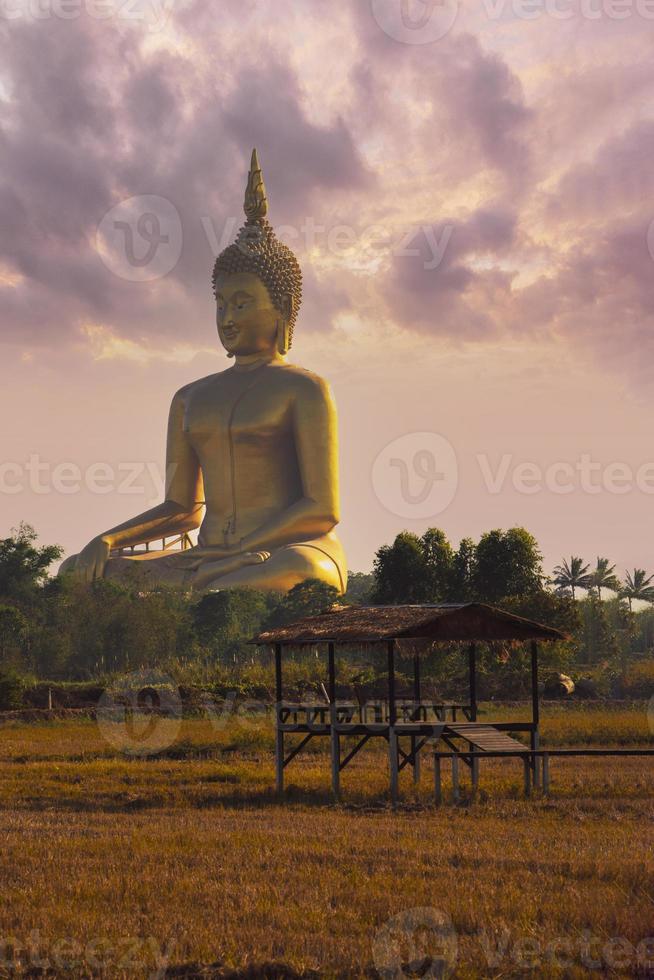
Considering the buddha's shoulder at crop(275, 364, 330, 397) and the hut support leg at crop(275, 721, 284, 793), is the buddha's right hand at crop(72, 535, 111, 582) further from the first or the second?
the hut support leg at crop(275, 721, 284, 793)

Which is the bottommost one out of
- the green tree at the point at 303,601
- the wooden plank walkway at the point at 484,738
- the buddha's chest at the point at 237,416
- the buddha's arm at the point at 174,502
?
the wooden plank walkway at the point at 484,738

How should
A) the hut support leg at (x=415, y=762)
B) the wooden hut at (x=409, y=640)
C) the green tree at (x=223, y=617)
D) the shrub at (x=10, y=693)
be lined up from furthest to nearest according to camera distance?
the green tree at (x=223, y=617)
the shrub at (x=10, y=693)
the hut support leg at (x=415, y=762)
the wooden hut at (x=409, y=640)

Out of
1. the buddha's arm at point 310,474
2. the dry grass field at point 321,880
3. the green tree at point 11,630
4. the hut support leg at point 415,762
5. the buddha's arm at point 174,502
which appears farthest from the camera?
the buddha's arm at point 174,502

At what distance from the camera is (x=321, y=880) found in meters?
10.2

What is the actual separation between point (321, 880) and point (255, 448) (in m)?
41.4

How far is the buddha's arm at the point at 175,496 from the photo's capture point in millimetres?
53406

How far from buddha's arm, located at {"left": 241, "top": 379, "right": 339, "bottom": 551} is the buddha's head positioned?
2.99 metres

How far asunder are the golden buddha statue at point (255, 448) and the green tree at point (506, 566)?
422 inches

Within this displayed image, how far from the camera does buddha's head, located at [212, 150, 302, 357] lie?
166ft

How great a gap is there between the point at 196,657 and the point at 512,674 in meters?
13.6

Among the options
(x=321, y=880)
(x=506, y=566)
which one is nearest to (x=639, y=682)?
(x=506, y=566)

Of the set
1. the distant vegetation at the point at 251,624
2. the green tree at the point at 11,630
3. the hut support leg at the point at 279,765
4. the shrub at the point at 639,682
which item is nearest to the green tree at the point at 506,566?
the distant vegetation at the point at 251,624

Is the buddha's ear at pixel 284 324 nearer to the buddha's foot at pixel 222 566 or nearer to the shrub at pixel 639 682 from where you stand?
the buddha's foot at pixel 222 566

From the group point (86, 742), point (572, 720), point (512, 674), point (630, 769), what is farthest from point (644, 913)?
point (512, 674)
